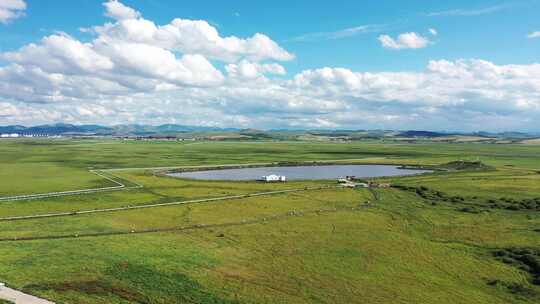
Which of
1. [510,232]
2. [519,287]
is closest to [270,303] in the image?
[519,287]

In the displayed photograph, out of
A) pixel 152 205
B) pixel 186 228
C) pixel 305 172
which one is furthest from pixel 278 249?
pixel 305 172

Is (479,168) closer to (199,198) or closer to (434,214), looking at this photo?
(434,214)

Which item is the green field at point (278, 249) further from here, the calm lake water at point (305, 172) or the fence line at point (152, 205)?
→ the calm lake water at point (305, 172)

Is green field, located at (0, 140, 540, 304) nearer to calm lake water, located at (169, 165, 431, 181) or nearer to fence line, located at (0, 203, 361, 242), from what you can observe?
fence line, located at (0, 203, 361, 242)

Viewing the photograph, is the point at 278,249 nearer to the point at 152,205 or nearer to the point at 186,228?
the point at 186,228

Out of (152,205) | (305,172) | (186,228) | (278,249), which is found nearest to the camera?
(278,249)

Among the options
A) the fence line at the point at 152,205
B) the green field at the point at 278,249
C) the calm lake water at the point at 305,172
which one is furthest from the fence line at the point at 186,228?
the calm lake water at the point at 305,172
